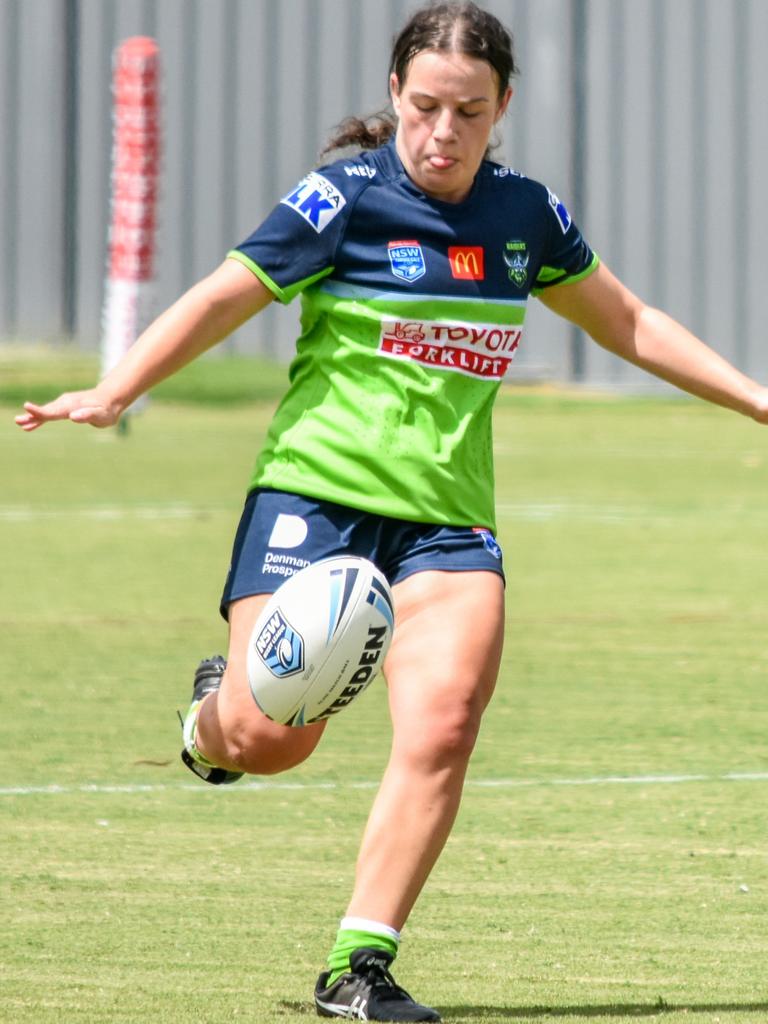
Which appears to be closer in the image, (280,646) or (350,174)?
(280,646)

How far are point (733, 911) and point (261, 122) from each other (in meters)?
26.4

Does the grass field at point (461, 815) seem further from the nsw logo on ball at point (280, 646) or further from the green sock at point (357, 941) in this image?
the nsw logo on ball at point (280, 646)

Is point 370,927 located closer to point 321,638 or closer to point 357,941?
point 357,941

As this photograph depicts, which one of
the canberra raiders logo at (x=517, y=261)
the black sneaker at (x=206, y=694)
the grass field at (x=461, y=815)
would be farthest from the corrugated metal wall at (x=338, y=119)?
the canberra raiders logo at (x=517, y=261)

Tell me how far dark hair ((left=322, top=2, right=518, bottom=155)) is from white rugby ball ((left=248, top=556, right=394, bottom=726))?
1125mm

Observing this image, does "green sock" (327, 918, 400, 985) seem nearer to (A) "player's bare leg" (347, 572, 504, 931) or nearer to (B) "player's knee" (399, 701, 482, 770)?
(A) "player's bare leg" (347, 572, 504, 931)

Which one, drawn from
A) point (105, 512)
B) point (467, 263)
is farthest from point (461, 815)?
point (105, 512)

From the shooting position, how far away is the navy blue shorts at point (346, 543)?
4.80 metres

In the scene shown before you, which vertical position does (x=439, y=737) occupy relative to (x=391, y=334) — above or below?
below

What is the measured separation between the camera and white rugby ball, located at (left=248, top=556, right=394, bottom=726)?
4508 millimetres

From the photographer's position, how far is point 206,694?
17.3ft

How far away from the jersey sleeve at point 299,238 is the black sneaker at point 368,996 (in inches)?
55.5

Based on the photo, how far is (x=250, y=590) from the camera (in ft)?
16.0

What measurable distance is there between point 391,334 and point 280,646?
75 centimetres
